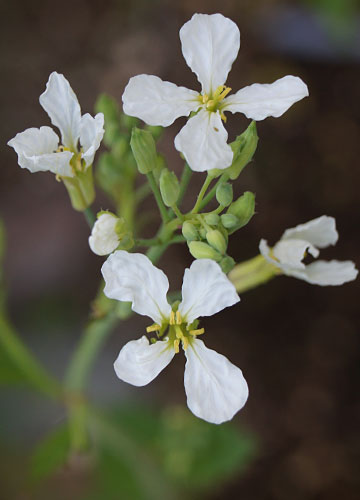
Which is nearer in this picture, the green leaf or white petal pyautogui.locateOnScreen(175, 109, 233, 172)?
white petal pyautogui.locateOnScreen(175, 109, 233, 172)

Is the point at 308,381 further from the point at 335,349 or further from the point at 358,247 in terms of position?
the point at 358,247

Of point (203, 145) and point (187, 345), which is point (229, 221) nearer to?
point (203, 145)

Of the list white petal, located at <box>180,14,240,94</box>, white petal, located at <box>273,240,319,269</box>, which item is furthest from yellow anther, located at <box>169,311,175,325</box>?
white petal, located at <box>180,14,240,94</box>

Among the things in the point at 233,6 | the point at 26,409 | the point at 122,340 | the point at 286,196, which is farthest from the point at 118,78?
the point at 26,409

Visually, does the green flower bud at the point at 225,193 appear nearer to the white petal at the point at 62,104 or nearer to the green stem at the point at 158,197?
the green stem at the point at 158,197

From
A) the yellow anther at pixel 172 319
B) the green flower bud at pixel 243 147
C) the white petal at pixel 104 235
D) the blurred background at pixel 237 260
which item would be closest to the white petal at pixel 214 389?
the yellow anther at pixel 172 319

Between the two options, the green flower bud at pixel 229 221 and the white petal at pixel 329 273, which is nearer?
the green flower bud at pixel 229 221

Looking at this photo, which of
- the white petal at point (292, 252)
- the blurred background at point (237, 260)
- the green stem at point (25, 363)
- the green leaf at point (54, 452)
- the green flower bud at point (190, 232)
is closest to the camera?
the green flower bud at point (190, 232)

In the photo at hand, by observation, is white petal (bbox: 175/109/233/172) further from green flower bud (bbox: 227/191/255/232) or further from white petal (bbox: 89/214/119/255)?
white petal (bbox: 89/214/119/255)
